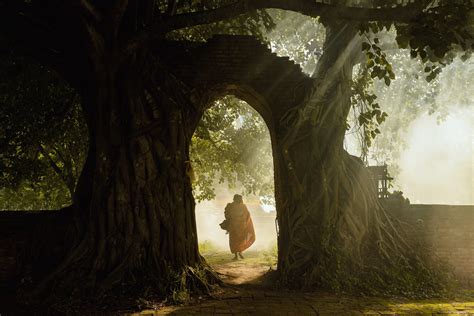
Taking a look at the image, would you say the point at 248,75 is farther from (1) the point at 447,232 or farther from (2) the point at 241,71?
(1) the point at 447,232

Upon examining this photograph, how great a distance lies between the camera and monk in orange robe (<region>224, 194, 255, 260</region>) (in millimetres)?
11305

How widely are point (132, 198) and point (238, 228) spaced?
5.64m

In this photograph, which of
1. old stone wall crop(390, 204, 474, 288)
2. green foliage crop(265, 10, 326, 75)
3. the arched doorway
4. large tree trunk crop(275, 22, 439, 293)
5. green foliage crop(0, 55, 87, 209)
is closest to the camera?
large tree trunk crop(275, 22, 439, 293)

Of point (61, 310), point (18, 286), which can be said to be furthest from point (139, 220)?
point (18, 286)

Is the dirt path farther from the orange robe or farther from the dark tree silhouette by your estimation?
the dark tree silhouette

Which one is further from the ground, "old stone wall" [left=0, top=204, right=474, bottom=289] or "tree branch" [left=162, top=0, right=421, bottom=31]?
"tree branch" [left=162, top=0, right=421, bottom=31]

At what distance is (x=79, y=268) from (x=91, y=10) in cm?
376

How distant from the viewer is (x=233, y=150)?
15758 mm

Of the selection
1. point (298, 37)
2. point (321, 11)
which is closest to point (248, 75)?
point (321, 11)

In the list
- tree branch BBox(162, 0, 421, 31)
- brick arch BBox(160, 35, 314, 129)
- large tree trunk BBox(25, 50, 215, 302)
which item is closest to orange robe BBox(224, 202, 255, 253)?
Answer: brick arch BBox(160, 35, 314, 129)

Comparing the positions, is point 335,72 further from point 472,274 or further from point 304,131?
point 472,274

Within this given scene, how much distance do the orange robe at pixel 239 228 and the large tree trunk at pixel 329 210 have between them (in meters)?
3.83

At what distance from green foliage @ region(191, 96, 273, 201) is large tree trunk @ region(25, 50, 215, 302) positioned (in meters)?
6.81

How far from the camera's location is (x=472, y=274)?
8016mm
